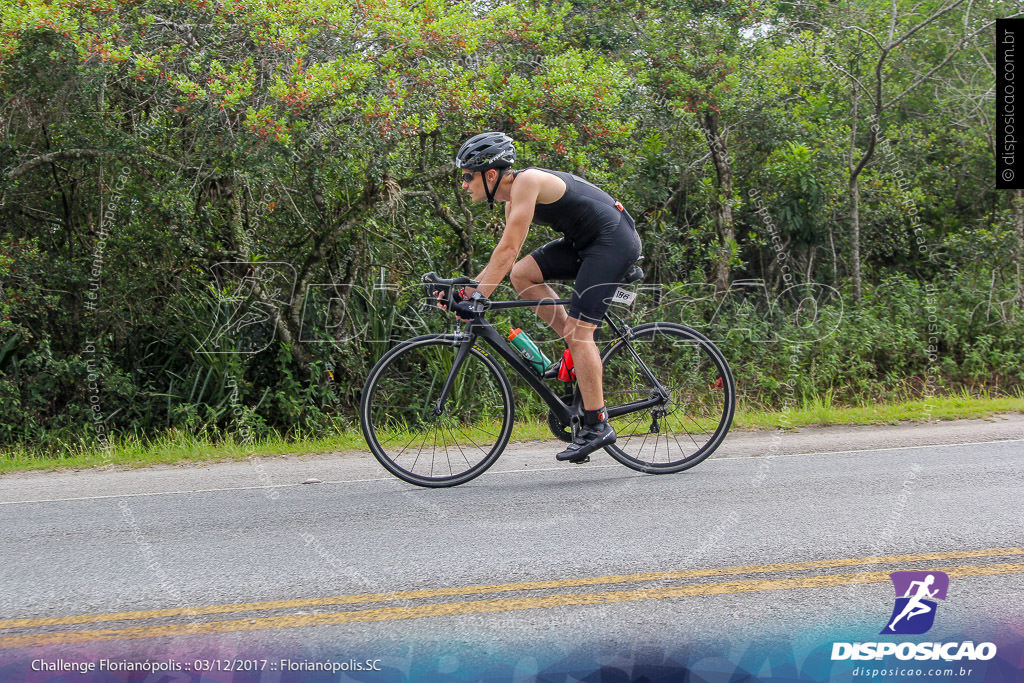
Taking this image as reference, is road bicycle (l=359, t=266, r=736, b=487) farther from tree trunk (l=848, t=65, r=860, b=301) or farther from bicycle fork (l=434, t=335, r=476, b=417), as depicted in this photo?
tree trunk (l=848, t=65, r=860, b=301)

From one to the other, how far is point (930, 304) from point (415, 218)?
24.2 ft

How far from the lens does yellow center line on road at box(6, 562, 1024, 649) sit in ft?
11.3

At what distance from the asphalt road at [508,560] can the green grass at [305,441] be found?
1.22 meters

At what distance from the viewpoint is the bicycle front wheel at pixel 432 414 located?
5.71 metres

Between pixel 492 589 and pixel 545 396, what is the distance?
213 centimetres

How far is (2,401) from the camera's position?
916 cm

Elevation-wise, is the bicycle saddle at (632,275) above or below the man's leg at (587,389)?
above

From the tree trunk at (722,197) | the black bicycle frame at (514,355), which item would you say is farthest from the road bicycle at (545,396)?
the tree trunk at (722,197)

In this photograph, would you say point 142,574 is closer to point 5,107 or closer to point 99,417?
point 99,417

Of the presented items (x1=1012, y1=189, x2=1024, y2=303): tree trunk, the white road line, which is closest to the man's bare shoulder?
the white road line

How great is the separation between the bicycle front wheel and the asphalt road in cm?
23

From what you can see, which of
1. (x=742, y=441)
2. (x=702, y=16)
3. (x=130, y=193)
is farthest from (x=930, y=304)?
(x=130, y=193)

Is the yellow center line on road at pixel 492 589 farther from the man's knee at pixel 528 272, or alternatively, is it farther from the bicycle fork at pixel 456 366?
the man's knee at pixel 528 272

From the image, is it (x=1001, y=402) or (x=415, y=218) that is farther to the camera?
(x=415, y=218)
